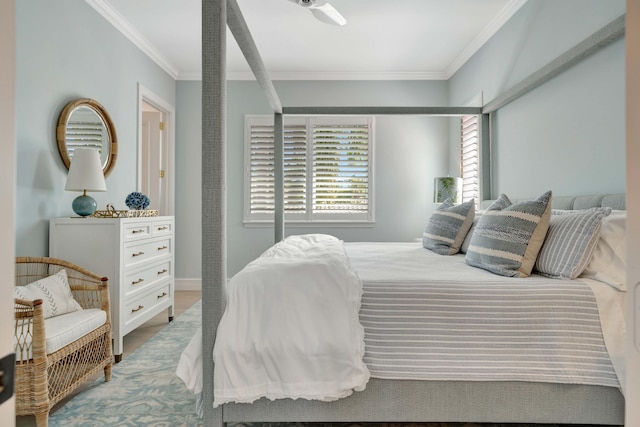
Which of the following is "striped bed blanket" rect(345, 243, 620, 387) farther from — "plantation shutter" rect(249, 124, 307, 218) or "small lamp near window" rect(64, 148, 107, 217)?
"plantation shutter" rect(249, 124, 307, 218)

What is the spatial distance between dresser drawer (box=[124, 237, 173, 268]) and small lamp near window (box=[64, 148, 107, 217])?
0.40 m

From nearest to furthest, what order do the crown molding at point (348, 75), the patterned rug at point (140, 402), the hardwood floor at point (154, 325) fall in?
1. the patterned rug at point (140, 402)
2. the hardwood floor at point (154, 325)
3. the crown molding at point (348, 75)

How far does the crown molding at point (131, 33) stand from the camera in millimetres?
3199

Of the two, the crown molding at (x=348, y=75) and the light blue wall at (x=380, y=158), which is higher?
the crown molding at (x=348, y=75)

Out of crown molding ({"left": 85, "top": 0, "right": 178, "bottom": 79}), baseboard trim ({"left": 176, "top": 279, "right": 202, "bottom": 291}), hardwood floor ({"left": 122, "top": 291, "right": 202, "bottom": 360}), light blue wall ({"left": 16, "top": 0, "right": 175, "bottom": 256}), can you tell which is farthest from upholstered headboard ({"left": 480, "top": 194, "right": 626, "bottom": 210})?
baseboard trim ({"left": 176, "top": 279, "right": 202, "bottom": 291})

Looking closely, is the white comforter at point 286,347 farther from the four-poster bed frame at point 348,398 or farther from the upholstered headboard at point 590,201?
the upholstered headboard at point 590,201

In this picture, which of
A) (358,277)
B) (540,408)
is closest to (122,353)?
(358,277)

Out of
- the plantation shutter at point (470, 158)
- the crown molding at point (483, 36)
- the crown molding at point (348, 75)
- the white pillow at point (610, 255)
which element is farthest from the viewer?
the crown molding at point (348, 75)

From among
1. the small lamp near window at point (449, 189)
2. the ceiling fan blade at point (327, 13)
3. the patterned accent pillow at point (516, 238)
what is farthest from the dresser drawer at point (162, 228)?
the small lamp near window at point (449, 189)

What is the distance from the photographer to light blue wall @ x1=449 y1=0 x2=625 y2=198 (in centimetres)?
205

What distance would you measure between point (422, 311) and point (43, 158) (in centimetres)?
259

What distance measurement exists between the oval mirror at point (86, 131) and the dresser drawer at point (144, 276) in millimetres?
913

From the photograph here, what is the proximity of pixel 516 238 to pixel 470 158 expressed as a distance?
8.27 ft

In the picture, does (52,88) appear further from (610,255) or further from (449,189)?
(449,189)
